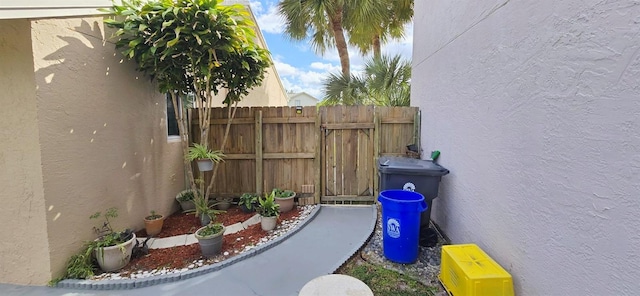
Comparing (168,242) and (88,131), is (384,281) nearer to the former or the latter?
(168,242)

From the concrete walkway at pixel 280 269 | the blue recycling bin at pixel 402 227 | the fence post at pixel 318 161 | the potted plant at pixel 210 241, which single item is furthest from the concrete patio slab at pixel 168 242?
the blue recycling bin at pixel 402 227

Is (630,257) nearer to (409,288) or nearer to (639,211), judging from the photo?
(639,211)

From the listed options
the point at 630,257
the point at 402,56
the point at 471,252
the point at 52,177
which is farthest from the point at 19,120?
the point at 402,56

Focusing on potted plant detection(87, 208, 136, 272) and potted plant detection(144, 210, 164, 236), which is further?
potted plant detection(144, 210, 164, 236)

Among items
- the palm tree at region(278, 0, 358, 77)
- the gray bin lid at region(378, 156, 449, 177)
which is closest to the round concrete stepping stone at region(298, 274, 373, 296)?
the gray bin lid at region(378, 156, 449, 177)

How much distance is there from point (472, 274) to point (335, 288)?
993 mm

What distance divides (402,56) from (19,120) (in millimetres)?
6754

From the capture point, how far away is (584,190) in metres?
1.34

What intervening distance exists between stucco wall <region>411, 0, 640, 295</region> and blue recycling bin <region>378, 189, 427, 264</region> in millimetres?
552

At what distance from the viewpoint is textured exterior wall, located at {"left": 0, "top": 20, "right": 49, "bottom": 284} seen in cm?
243

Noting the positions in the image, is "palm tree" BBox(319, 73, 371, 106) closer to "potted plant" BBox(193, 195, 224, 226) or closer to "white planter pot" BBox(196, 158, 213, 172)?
"white planter pot" BBox(196, 158, 213, 172)

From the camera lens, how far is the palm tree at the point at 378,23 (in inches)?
273

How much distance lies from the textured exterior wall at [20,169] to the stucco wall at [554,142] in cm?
416

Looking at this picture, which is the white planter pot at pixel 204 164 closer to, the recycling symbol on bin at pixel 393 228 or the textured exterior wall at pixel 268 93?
the recycling symbol on bin at pixel 393 228
